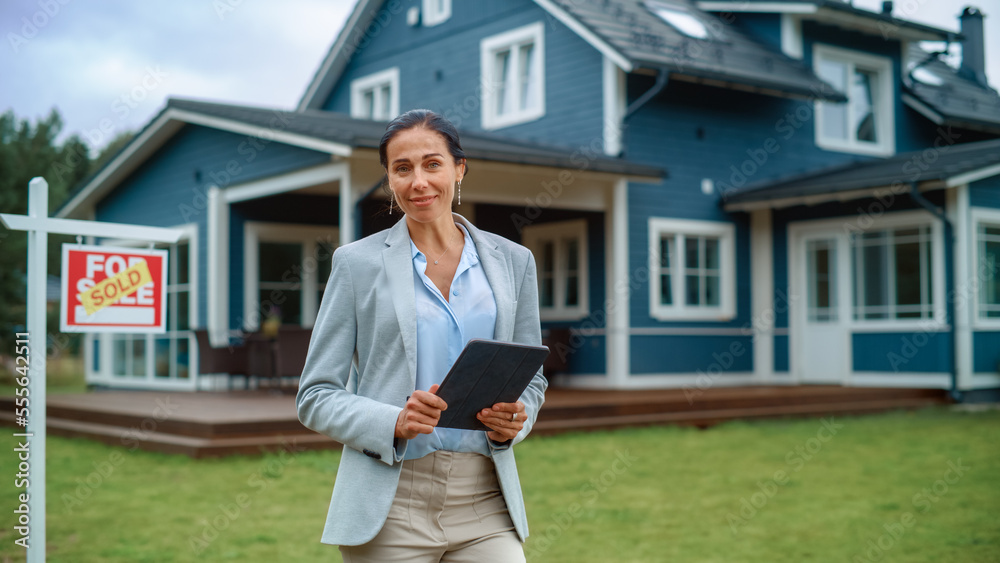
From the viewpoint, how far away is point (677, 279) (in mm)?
12688

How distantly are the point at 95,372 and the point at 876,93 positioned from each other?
12.6 meters

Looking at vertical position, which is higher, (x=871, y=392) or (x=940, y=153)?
(x=940, y=153)

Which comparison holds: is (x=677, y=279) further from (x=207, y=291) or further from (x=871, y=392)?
(x=207, y=291)

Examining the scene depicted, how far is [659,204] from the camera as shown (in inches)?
495

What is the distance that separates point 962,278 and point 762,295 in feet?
8.73

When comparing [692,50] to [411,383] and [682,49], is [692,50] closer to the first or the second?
[682,49]

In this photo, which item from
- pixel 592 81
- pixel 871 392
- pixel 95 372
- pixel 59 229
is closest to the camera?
pixel 59 229

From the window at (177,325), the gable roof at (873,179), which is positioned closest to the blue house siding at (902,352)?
the gable roof at (873,179)

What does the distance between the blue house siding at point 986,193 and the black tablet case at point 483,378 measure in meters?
11.3

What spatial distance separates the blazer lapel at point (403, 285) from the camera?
1896 mm

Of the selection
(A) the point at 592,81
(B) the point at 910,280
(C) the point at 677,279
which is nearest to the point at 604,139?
(A) the point at 592,81

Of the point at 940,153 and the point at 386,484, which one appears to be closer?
the point at 386,484

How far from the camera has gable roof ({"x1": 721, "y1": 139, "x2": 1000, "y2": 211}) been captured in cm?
1117

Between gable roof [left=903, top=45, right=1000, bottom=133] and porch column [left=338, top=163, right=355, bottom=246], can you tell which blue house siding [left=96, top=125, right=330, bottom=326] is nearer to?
porch column [left=338, top=163, right=355, bottom=246]
